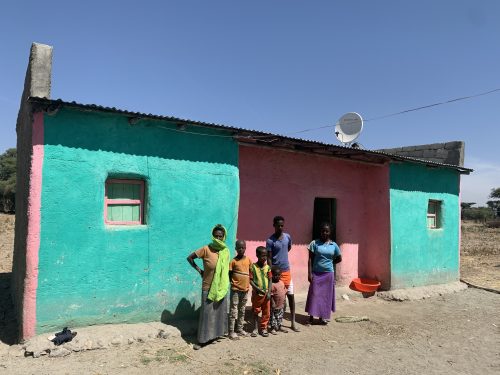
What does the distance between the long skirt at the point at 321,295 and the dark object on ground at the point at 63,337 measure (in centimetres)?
375

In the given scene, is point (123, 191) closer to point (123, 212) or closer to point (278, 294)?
point (123, 212)

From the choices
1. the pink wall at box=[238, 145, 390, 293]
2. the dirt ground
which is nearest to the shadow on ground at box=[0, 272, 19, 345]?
the dirt ground

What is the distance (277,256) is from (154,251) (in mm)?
1857

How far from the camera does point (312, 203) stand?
8.62 metres

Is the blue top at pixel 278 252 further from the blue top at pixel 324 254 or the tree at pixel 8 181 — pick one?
the tree at pixel 8 181

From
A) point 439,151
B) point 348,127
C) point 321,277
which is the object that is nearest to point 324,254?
point 321,277

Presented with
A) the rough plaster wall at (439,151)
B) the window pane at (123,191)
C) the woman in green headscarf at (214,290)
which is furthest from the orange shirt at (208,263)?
the rough plaster wall at (439,151)

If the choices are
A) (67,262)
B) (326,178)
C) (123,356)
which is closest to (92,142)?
(67,262)

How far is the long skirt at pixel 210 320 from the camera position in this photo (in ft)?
18.0

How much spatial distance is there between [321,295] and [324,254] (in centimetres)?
72

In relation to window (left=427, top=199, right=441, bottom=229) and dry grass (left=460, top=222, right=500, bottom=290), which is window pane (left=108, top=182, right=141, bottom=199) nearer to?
window (left=427, top=199, right=441, bottom=229)

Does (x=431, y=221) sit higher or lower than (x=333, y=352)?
higher

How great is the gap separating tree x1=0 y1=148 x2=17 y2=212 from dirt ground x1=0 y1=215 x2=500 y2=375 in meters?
31.5

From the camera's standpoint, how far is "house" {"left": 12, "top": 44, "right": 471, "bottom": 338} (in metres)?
5.10
